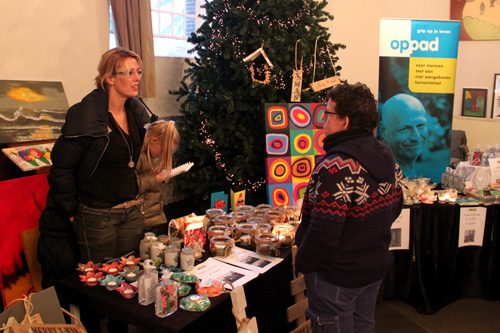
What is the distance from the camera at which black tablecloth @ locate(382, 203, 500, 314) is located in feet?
10.5

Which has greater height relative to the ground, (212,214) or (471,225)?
A: (212,214)

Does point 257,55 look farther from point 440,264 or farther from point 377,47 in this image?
point 377,47

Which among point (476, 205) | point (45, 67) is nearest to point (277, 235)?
point (476, 205)

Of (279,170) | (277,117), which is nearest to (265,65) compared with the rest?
(277,117)

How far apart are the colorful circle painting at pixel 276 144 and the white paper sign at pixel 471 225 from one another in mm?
1428

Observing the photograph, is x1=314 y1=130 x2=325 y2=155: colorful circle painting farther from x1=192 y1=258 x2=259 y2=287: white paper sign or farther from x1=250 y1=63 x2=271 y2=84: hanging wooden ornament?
x1=192 y1=258 x2=259 y2=287: white paper sign

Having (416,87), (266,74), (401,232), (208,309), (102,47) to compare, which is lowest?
(401,232)

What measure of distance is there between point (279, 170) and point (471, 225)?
1.51m

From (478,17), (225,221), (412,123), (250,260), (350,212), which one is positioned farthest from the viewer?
(478,17)

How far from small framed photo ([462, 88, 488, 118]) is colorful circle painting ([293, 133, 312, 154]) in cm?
295

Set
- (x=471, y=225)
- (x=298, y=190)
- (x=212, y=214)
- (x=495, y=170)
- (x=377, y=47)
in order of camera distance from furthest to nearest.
Answer: (x=377, y=47) → (x=298, y=190) → (x=495, y=170) → (x=471, y=225) → (x=212, y=214)

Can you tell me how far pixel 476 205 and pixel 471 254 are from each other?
401 millimetres

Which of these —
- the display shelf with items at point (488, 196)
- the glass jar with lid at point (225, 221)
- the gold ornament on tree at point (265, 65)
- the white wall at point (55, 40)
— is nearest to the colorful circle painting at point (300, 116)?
the gold ornament on tree at point (265, 65)

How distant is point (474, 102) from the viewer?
212 inches
